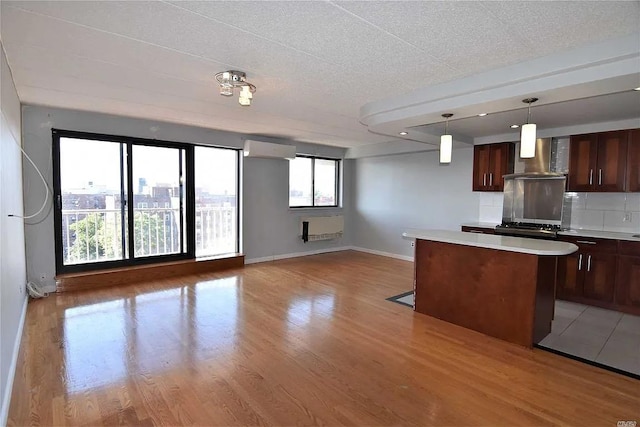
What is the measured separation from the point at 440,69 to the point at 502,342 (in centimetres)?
250

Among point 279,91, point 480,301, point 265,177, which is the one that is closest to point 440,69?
point 279,91

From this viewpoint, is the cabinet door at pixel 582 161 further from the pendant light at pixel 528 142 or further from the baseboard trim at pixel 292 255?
the baseboard trim at pixel 292 255

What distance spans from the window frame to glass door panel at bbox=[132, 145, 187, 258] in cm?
6

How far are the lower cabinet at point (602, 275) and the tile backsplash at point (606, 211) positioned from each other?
626 mm

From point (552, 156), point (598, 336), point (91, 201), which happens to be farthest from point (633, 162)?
point (91, 201)

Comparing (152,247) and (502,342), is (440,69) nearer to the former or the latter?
(502,342)

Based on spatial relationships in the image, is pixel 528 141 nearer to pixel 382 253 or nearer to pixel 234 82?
pixel 234 82

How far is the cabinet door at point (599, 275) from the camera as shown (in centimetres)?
387

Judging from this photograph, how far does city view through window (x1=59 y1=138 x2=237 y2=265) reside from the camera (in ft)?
15.0

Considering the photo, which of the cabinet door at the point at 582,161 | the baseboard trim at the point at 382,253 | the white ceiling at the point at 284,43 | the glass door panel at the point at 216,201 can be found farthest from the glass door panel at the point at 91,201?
the cabinet door at the point at 582,161

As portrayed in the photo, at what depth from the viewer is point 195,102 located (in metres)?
3.81

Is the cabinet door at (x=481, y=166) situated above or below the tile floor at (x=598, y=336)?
above

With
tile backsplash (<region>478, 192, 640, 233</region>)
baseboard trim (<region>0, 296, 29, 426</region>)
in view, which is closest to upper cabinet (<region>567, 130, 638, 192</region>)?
tile backsplash (<region>478, 192, 640, 233</region>)

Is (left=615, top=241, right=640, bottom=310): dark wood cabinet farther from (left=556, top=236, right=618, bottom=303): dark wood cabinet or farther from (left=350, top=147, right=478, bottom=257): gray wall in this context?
(left=350, top=147, right=478, bottom=257): gray wall
